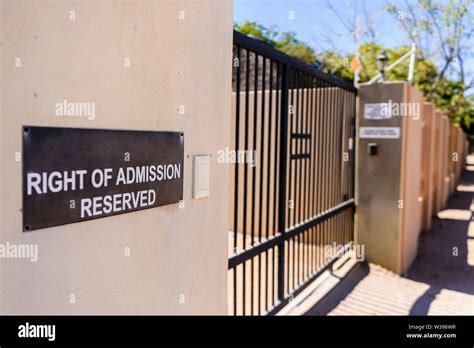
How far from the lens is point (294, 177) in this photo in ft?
13.9

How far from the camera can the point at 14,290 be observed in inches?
50.7

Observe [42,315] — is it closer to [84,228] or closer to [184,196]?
[84,228]

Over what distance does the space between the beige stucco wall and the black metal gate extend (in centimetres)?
68

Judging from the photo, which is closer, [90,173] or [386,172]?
[90,173]

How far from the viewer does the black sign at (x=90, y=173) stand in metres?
1.28

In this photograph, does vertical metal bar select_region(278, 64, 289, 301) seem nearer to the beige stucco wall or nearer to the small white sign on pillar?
the beige stucco wall

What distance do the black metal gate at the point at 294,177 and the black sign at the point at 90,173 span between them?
49.5 inches

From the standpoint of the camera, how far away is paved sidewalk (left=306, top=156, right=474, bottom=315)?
435cm

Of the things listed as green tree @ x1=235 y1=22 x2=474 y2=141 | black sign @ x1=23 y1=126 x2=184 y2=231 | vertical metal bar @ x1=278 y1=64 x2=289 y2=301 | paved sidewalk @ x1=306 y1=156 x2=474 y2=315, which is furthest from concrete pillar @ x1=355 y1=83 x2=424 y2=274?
green tree @ x1=235 y1=22 x2=474 y2=141

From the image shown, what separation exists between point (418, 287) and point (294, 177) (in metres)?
2.23

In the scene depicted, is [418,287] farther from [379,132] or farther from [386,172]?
[379,132]

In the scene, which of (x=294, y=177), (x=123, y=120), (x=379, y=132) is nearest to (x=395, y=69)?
(x=379, y=132)
